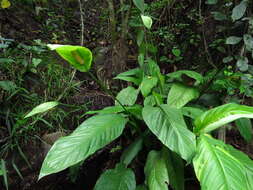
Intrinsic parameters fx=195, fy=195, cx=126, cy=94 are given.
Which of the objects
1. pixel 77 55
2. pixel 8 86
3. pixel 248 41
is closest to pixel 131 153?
pixel 77 55

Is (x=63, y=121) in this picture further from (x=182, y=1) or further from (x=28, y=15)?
(x=182, y=1)

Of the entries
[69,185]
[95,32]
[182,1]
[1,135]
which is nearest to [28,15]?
[95,32]

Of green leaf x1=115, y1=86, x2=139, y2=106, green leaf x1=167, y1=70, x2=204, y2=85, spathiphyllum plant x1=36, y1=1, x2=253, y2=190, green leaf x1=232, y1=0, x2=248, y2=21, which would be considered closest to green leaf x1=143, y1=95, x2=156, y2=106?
spathiphyllum plant x1=36, y1=1, x2=253, y2=190

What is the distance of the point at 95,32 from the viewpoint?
8.67 ft

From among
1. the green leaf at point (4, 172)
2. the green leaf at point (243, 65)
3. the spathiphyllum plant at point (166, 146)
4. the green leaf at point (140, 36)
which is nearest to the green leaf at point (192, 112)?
the spathiphyllum plant at point (166, 146)

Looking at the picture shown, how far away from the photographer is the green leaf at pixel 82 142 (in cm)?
71

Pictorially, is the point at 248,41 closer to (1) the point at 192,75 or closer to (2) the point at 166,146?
(1) the point at 192,75

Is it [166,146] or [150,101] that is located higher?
[150,101]

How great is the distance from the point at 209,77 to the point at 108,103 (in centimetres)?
89

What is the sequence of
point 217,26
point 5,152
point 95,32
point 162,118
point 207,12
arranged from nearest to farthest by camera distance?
point 162,118, point 5,152, point 217,26, point 207,12, point 95,32

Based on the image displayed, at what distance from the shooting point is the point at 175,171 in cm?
96

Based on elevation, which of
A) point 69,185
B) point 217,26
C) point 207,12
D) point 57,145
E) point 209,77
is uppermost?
point 207,12

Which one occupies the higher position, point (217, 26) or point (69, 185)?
point (217, 26)

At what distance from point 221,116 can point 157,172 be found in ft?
1.26
